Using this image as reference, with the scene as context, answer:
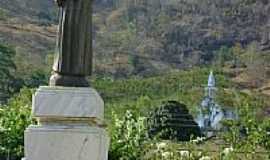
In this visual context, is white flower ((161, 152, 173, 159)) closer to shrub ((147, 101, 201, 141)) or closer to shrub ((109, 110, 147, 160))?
shrub ((109, 110, 147, 160))

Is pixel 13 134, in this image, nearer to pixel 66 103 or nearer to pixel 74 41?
pixel 74 41

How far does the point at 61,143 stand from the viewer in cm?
470

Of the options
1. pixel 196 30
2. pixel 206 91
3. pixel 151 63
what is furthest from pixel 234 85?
pixel 196 30

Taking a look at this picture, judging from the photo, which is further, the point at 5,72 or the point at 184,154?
the point at 5,72

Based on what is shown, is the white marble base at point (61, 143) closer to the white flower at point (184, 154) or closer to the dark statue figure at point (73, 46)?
the dark statue figure at point (73, 46)

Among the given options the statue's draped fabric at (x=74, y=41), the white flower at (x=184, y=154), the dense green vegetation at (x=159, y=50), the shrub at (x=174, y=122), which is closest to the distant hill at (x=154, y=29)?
the dense green vegetation at (x=159, y=50)

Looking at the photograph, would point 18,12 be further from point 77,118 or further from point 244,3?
point 77,118

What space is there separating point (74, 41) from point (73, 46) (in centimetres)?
4

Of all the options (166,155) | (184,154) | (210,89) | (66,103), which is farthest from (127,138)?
(210,89)

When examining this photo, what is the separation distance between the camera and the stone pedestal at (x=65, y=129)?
4695mm

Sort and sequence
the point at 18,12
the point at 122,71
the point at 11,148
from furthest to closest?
the point at 18,12
the point at 122,71
the point at 11,148

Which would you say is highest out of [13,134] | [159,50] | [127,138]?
[159,50]

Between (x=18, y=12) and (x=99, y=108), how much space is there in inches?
2540

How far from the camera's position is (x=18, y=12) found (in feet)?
223
